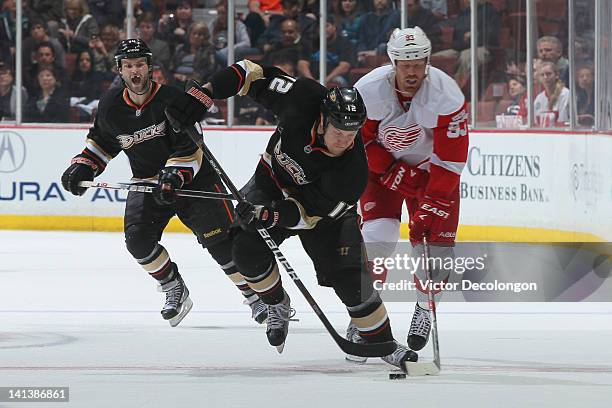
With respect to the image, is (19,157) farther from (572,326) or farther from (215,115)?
(572,326)

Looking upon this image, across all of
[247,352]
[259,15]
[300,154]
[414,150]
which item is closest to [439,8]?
[259,15]

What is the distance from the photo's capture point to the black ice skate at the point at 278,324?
495cm

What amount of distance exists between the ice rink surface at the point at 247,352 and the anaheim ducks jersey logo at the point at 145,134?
808mm

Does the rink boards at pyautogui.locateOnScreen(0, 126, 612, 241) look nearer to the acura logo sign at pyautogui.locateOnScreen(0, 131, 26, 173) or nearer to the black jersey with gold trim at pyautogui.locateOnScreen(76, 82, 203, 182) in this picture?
the acura logo sign at pyautogui.locateOnScreen(0, 131, 26, 173)

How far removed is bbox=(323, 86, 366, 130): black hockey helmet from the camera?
447 cm

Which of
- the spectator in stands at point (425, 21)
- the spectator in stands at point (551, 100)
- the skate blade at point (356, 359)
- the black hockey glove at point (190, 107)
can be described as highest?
the spectator in stands at point (425, 21)

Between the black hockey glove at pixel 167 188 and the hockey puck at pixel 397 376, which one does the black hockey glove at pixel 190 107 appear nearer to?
the black hockey glove at pixel 167 188

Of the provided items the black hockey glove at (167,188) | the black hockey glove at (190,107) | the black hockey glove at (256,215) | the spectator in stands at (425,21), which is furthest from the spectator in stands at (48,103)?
the black hockey glove at (256,215)

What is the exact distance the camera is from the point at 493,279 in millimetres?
7402

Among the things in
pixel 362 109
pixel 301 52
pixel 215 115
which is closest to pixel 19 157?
pixel 215 115

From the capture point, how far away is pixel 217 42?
1089 cm

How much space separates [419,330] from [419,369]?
670 mm

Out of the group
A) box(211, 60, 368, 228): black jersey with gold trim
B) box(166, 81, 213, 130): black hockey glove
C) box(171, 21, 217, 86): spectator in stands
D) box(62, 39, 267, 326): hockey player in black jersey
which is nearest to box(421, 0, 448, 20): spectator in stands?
box(171, 21, 217, 86): spectator in stands

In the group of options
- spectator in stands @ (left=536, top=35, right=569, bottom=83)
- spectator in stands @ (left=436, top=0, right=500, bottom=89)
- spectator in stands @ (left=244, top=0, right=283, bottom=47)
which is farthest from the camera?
spectator in stands @ (left=244, top=0, right=283, bottom=47)
